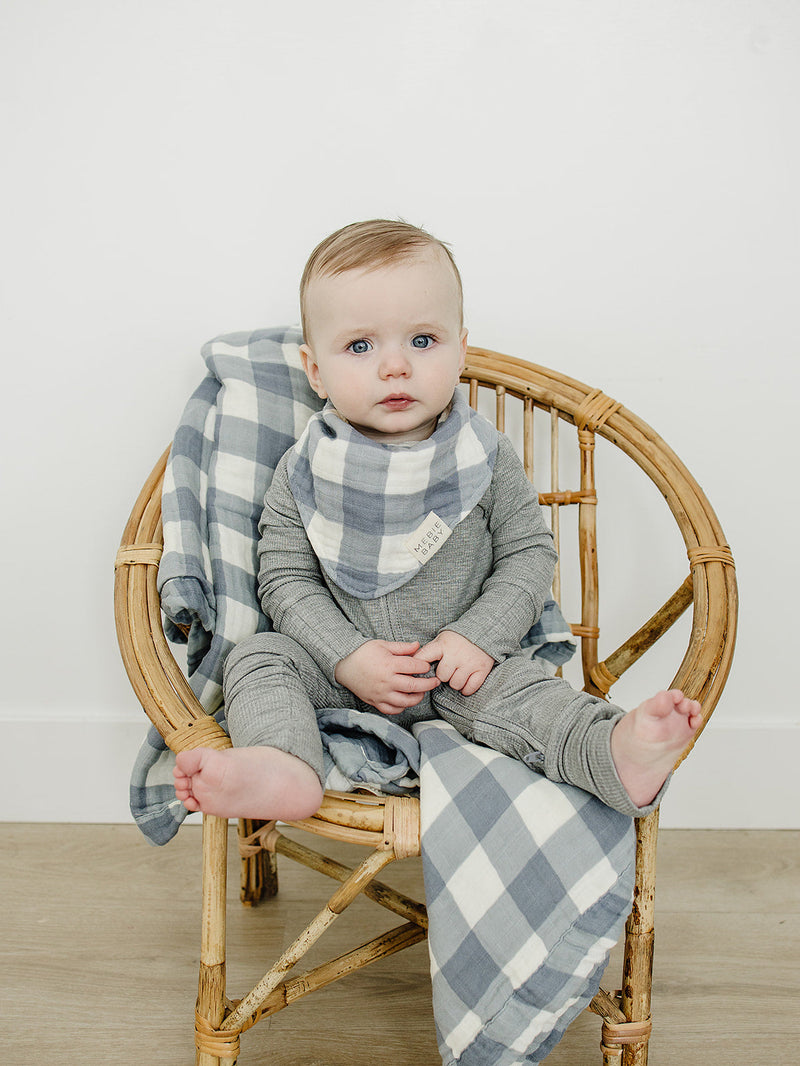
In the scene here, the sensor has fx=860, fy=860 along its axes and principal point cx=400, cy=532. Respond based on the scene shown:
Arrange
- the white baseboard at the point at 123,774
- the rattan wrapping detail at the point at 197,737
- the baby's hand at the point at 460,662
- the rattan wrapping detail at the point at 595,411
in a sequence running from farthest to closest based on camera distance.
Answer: the white baseboard at the point at 123,774 → the rattan wrapping detail at the point at 595,411 → the baby's hand at the point at 460,662 → the rattan wrapping detail at the point at 197,737

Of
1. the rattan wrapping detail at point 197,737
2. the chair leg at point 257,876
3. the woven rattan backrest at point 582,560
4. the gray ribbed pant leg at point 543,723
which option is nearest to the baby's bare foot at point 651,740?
the gray ribbed pant leg at point 543,723

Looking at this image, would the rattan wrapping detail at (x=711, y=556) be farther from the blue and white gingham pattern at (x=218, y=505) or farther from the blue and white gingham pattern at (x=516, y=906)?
the blue and white gingham pattern at (x=218, y=505)

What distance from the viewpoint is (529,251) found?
1.27 m

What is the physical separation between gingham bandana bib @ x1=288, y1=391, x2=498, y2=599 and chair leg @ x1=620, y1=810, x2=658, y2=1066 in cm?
37

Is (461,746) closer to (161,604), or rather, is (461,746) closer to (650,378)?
(161,604)

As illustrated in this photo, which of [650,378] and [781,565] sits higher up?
[650,378]

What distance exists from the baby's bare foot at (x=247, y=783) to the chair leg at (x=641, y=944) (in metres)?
0.32

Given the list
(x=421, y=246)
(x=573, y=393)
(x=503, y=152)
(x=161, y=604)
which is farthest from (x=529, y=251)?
(x=161, y=604)

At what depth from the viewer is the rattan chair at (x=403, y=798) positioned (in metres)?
0.82

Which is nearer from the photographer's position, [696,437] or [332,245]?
[332,245]

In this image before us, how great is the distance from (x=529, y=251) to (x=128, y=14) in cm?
66

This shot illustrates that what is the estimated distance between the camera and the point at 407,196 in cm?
125

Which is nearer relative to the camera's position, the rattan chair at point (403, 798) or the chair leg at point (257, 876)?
the rattan chair at point (403, 798)

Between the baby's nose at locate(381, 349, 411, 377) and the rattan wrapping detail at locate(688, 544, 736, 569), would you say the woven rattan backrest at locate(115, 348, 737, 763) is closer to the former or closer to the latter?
the rattan wrapping detail at locate(688, 544, 736, 569)
